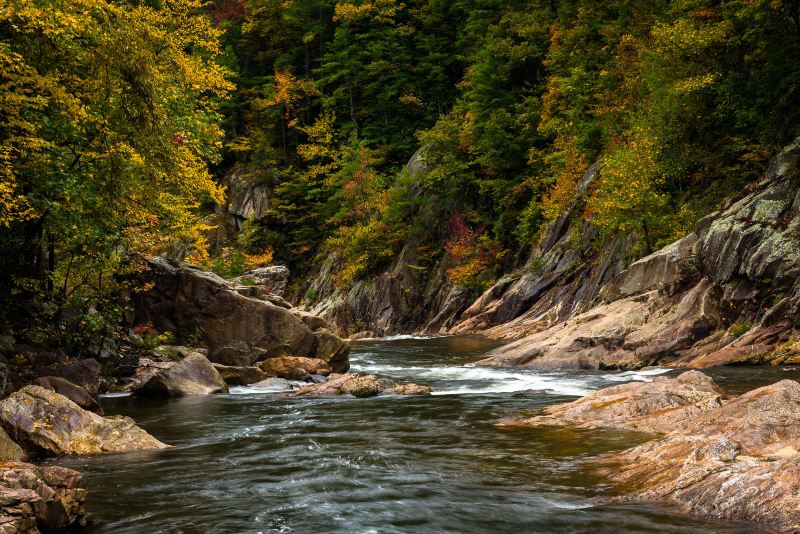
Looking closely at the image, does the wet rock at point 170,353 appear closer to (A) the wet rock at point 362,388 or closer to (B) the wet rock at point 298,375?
(B) the wet rock at point 298,375

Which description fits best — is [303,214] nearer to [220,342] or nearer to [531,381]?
[220,342]

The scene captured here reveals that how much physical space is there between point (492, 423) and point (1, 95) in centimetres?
1041

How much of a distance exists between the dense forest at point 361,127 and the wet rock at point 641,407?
32.5 ft

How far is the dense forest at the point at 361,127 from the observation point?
13828mm

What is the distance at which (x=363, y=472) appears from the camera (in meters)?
8.95

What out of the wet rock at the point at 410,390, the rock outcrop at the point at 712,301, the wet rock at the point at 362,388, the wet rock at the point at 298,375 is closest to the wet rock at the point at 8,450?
the wet rock at the point at 362,388

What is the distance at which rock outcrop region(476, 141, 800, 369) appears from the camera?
17.9 metres

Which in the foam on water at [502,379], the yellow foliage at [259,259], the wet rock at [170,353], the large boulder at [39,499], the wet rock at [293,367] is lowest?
the foam on water at [502,379]

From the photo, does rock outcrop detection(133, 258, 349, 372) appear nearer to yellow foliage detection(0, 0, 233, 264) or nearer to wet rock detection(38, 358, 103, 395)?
yellow foliage detection(0, 0, 233, 264)

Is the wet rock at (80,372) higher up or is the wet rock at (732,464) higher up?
the wet rock at (80,372)

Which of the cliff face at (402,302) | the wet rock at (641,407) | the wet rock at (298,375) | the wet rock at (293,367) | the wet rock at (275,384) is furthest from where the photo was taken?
the cliff face at (402,302)

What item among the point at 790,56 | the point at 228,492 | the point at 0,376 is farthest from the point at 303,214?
the point at 228,492

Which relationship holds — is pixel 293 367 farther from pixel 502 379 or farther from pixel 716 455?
pixel 716 455

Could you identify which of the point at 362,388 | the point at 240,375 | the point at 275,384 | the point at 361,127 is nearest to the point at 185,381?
Result: the point at 240,375
